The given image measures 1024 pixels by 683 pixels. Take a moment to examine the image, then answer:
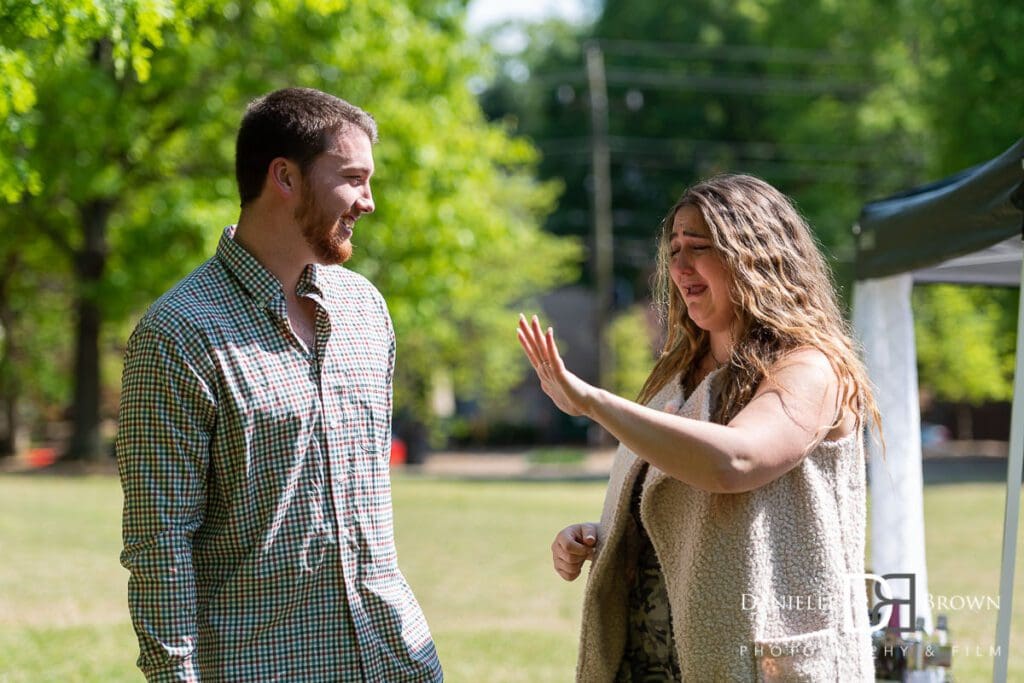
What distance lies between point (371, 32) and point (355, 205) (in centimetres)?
1927

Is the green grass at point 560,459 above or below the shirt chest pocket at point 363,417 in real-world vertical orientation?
below

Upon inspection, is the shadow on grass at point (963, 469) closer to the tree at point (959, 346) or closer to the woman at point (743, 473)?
the tree at point (959, 346)

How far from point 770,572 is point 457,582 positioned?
9429 millimetres

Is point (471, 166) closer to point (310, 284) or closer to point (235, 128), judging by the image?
point (235, 128)

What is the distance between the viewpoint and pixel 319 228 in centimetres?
266

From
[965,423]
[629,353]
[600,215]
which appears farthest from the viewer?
[965,423]

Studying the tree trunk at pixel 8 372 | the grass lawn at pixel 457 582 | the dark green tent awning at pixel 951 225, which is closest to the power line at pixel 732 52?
the grass lawn at pixel 457 582

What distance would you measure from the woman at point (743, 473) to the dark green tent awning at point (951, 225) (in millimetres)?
2884

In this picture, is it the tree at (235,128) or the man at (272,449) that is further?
the tree at (235,128)

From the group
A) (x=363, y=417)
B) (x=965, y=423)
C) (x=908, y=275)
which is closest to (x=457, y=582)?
(x=908, y=275)

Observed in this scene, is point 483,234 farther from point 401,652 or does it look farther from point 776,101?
point 776,101

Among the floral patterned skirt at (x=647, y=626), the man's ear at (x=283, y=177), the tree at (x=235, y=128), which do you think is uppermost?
the tree at (x=235, y=128)

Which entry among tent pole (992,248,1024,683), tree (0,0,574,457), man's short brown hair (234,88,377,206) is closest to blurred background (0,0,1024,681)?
tree (0,0,574,457)

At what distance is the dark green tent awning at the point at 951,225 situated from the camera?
17.3 feet
